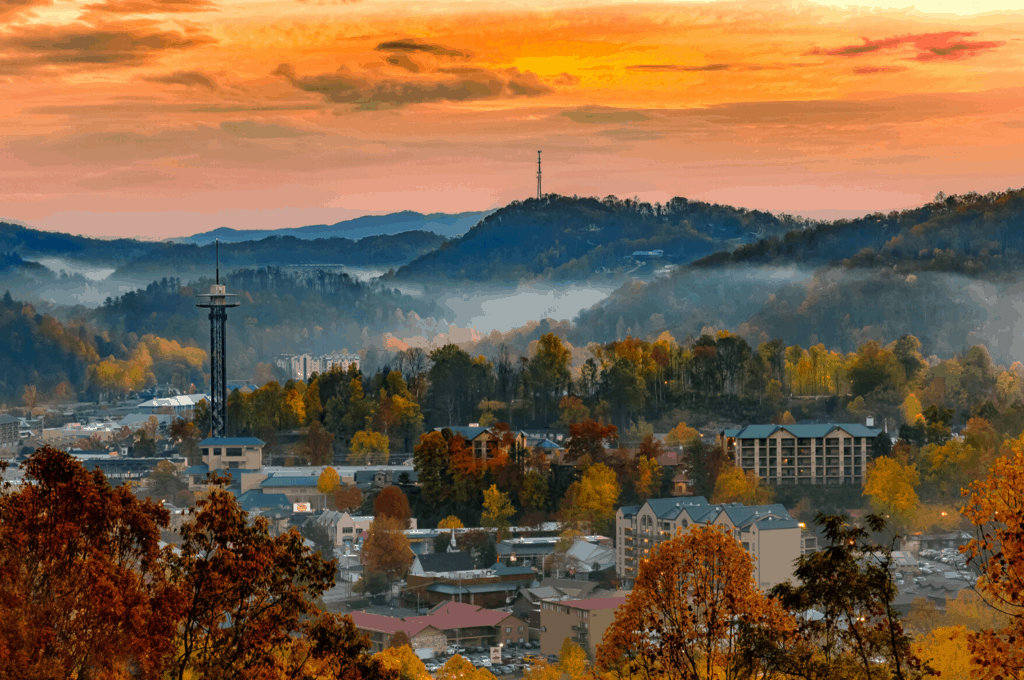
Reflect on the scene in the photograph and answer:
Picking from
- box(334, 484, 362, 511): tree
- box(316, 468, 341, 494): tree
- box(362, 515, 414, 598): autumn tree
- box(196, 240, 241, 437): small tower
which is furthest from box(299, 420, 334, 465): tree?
box(362, 515, 414, 598): autumn tree

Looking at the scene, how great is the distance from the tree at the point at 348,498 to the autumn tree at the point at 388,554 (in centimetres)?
601

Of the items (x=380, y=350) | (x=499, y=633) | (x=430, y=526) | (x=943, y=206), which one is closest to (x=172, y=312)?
(x=380, y=350)

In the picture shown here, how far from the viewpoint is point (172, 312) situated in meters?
128

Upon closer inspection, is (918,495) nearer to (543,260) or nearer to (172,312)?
(172,312)

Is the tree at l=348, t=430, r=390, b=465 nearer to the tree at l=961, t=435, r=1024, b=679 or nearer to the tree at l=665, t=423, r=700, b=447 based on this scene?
the tree at l=665, t=423, r=700, b=447

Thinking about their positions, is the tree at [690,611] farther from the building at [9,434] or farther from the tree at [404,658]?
the building at [9,434]

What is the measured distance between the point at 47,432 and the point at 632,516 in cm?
4852

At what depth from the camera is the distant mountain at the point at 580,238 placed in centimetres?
14562

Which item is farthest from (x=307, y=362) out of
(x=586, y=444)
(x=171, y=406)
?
(x=586, y=444)

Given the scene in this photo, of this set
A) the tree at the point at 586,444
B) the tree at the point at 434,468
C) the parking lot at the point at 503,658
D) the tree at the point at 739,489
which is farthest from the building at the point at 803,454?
the parking lot at the point at 503,658

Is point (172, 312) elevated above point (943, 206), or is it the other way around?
point (943, 206)

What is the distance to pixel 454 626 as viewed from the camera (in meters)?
39.6

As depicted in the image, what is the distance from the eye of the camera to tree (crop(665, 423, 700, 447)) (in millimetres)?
56812

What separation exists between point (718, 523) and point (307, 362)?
77813mm
